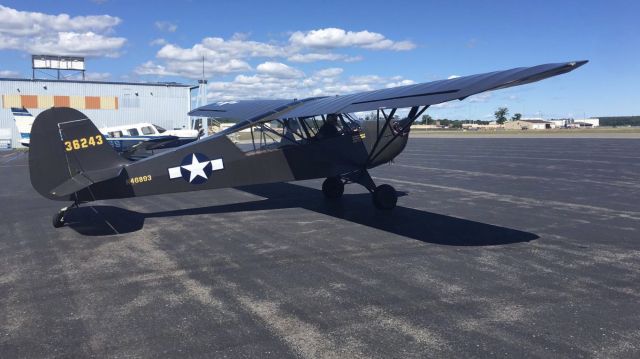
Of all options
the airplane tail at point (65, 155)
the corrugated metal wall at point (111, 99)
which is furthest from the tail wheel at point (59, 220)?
the corrugated metal wall at point (111, 99)

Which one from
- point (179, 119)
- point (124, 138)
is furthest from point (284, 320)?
point (179, 119)

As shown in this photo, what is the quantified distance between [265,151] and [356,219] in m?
2.40

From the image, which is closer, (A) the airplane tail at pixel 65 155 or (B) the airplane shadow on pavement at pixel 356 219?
(A) the airplane tail at pixel 65 155

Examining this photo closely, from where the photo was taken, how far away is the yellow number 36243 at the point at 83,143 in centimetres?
803

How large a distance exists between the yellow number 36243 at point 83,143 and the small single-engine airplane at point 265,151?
2 cm

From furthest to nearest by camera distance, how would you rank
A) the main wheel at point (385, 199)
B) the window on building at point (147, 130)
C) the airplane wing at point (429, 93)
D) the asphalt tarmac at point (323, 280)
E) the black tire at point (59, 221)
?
the window on building at point (147, 130) < the main wheel at point (385, 199) < the black tire at point (59, 221) < the airplane wing at point (429, 93) < the asphalt tarmac at point (323, 280)

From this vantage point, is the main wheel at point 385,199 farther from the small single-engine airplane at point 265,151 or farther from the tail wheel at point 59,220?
the tail wheel at point 59,220

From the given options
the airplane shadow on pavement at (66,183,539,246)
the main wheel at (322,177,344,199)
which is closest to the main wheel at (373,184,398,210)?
the airplane shadow on pavement at (66,183,539,246)

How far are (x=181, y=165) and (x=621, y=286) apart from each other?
7.25 metres

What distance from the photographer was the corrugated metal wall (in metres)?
46.0

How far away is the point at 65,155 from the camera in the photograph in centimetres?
796

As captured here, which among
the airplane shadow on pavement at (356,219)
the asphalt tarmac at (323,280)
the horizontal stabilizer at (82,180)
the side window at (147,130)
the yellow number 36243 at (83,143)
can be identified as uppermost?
the side window at (147,130)

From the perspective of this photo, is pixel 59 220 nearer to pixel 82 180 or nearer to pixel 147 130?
pixel 82 180

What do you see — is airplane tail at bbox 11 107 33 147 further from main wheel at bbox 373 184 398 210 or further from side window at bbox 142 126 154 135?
main wheel at bbox 373 184 398 210
